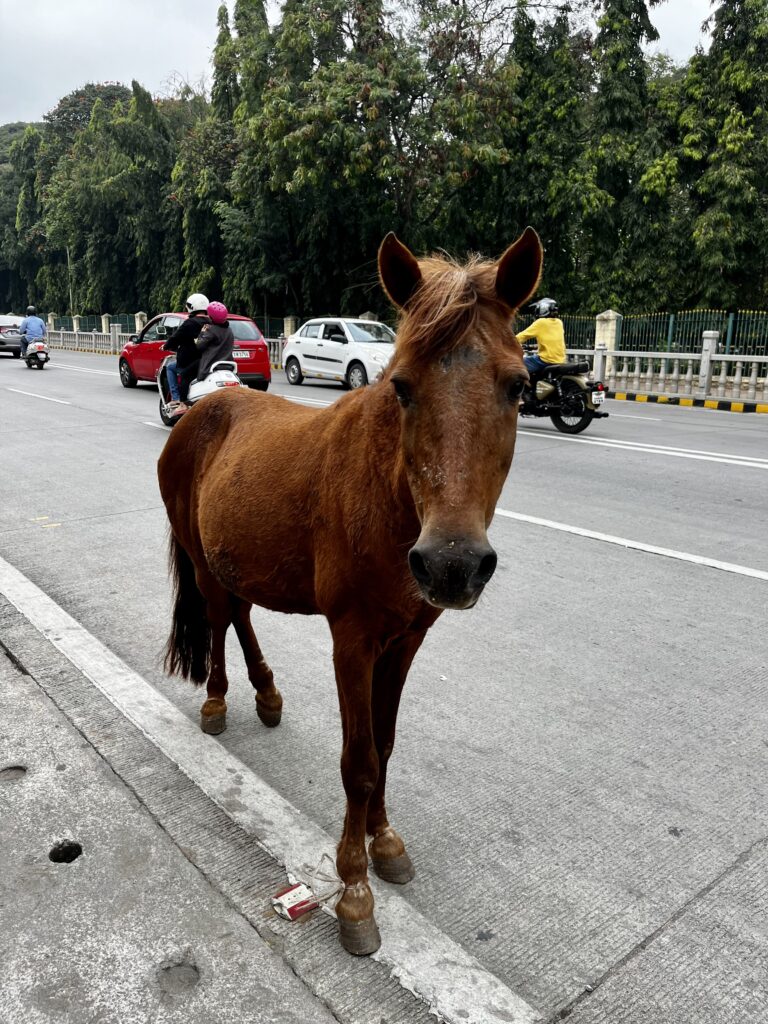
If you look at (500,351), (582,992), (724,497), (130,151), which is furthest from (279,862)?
(130,151)

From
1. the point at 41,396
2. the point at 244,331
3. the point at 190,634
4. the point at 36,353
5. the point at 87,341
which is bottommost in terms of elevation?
the point at 190,634

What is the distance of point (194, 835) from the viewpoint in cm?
254

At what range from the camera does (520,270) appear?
187 cm

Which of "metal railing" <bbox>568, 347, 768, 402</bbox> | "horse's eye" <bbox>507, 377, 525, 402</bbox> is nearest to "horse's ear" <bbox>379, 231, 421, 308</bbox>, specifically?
"horse's eye" <bbox>507, 377, 525, 402</bbox>

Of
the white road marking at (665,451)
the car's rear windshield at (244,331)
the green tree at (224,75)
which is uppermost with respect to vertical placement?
the green tree at (224,75)

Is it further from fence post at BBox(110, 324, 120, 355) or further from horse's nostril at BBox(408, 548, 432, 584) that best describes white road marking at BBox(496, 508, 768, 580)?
fence post at BBox(110, 324, 120, 355)

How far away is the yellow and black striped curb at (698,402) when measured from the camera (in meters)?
16.5

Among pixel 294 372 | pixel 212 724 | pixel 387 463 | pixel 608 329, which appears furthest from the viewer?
pixel 608 329

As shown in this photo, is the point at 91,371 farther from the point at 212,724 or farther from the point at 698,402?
the point at 212,724

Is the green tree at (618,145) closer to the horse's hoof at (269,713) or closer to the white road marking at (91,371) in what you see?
the white road marking at (91,371)

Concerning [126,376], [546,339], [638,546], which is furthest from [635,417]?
[126,376]

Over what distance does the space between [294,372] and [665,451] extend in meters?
11.8

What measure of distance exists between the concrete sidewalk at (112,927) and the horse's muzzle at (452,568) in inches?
43.7

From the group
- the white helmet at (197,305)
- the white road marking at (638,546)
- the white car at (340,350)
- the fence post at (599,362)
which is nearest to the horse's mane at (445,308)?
the white road marking at (638,546)
